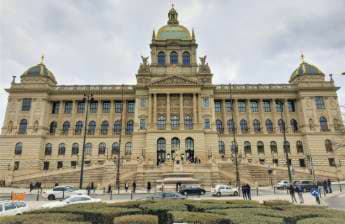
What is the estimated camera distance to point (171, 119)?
6159cm

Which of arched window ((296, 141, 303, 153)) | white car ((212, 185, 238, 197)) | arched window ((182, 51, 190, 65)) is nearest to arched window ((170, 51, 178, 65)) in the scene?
arched window ((182, 51, 190, 65))

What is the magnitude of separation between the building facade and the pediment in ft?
0.82

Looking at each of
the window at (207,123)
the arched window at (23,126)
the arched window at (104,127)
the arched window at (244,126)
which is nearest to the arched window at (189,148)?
the window at (207,123)

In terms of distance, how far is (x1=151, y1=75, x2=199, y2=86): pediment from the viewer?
61406 millimetres

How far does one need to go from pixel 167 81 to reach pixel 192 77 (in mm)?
7216

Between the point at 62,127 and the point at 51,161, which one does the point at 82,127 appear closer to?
the point at 62,127

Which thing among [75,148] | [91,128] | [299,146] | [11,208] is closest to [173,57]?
[91,128]

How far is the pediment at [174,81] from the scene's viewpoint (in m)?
61.4

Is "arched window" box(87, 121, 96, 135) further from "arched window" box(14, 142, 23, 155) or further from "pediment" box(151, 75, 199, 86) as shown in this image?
"pediment" box(151, 75, 199, 86)

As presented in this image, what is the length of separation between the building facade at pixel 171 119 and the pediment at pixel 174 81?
0.82 ft

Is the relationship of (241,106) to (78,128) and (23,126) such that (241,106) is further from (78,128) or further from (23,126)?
(23,126)

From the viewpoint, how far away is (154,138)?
2248 inches

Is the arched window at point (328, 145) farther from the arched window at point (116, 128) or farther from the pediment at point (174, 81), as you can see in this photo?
the arched window at point (116, 128)

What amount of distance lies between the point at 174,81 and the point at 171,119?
9.59 m
